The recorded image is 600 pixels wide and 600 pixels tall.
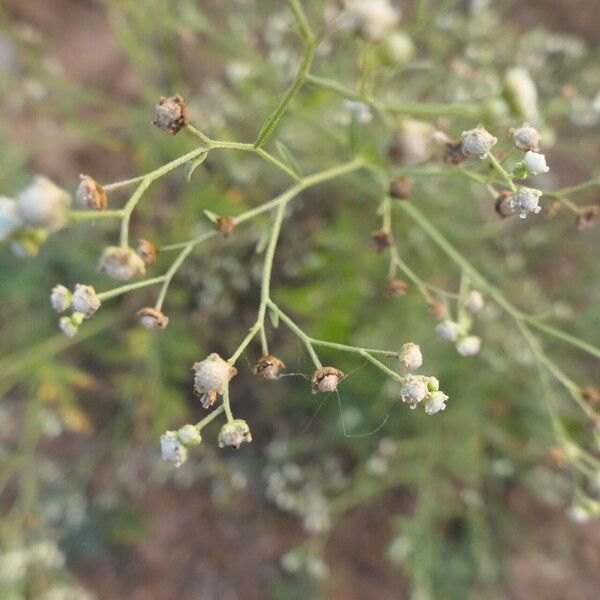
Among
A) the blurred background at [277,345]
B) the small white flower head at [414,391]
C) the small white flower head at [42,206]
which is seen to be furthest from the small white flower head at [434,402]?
the blurred background at [277,345]

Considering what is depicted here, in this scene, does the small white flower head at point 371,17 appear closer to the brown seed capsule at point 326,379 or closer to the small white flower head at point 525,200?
the small white flower head at point 525,200

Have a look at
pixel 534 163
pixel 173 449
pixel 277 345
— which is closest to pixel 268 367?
pixel 173 449

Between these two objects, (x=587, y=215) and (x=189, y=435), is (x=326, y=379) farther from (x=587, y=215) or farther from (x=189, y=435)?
(x=587, y=215)

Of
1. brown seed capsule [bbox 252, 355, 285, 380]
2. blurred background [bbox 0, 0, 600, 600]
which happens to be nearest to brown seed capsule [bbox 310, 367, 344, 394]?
brown seed capsule [bbox 252, 355, 285, 380]

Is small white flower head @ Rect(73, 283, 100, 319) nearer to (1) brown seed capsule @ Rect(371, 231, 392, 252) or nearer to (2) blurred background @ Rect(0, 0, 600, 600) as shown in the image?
(1) brown seed capsule @ Rect(371, 231, 392, 252)

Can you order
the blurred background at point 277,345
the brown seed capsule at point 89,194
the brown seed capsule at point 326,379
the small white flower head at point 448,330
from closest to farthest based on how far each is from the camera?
the brown seed capsule at point 89,194
the brown seed capsule at point 326,379
the small white flower head at point 448,330
the blurred background at point 277,345

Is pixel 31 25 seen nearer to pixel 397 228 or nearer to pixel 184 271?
pixel 184 271
